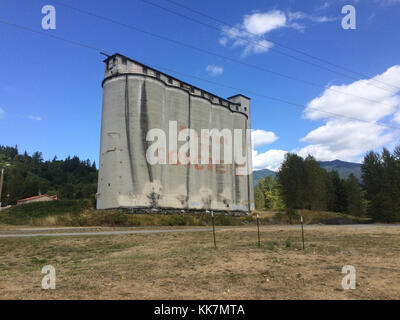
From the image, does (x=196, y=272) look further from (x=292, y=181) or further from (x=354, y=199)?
(x=354, y=199)

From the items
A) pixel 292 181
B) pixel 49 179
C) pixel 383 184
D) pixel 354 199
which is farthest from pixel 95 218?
pixel 49 179

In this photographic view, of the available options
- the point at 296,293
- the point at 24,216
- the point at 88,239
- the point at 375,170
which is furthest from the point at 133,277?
the point at 375,170

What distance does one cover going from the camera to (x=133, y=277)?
8.70 metres

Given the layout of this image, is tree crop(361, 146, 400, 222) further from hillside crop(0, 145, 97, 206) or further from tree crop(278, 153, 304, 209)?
hillside crop(0, 145, 97, 206)

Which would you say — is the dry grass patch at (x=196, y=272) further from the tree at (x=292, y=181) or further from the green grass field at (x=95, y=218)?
the tree at (x=292, y=181)

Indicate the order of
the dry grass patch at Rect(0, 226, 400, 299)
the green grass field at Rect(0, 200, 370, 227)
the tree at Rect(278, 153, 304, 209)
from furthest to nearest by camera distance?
the tree at Rect(278, 153, 304, 209), the green grass field at Rect(0, 200, 370, 227), the dry grass patch at Rect(0, 226, 400, 299)

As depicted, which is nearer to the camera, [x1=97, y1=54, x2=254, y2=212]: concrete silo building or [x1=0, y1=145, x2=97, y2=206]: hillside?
[x1=97, y1=54, x2=254, y2=212]: concrete silo building

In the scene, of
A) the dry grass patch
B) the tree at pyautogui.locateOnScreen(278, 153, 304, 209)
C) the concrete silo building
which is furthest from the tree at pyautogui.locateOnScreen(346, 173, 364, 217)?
the dry grass patch

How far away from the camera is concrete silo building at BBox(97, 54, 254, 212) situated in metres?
40.7

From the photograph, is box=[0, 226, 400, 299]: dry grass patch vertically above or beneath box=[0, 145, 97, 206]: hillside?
beneath

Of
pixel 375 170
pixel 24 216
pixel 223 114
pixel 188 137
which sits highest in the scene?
pixel 223 114

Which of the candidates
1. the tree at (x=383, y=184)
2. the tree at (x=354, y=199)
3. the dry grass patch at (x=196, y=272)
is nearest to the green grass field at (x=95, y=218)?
the tree at (x=383, y=184)
